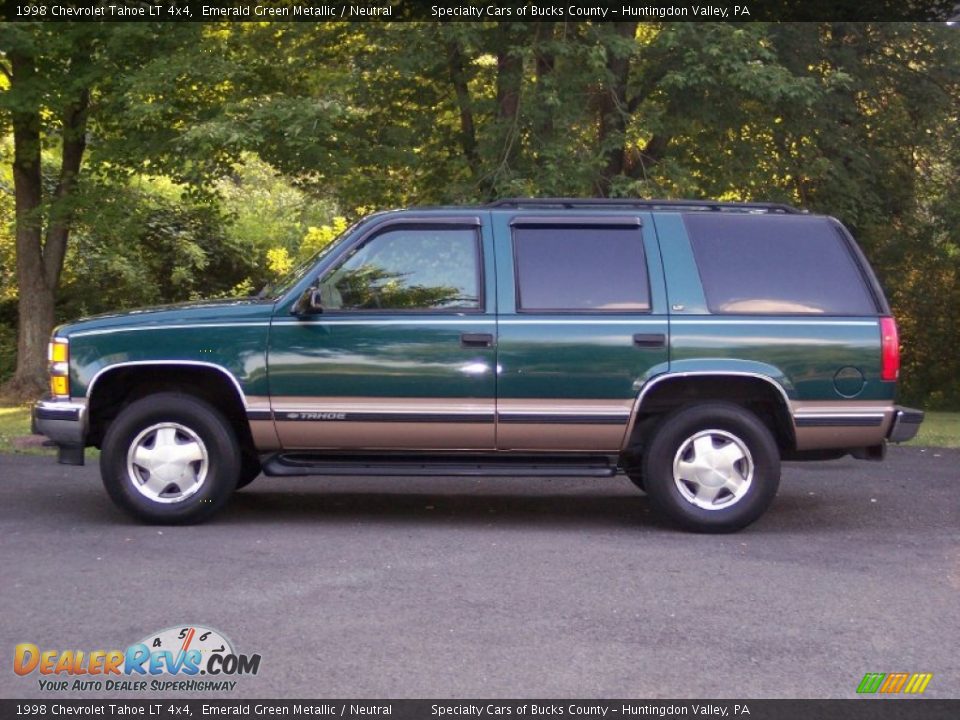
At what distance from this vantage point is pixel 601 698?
190 inches

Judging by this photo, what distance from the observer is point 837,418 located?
8125mm

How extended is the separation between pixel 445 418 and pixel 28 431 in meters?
7.65

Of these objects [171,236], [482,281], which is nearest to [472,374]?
[482,281]

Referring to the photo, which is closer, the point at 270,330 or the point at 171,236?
the point at 270,330

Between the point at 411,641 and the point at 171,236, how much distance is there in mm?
19592

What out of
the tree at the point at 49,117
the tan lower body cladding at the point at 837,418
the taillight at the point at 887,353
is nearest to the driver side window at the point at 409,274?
the tan lower body cladding at the point at 837,418

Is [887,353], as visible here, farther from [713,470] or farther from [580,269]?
[580,269]

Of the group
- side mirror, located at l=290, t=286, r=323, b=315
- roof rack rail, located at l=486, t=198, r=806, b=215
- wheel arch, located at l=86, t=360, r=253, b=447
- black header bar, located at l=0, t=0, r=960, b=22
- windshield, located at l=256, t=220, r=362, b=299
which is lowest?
wheel arch, located at l=86, t=360, r=253, b=447

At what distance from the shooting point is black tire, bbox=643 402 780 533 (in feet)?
26.6

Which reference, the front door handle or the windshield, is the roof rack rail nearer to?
the front door handle

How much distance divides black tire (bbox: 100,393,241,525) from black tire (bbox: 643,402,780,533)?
2.73 metres

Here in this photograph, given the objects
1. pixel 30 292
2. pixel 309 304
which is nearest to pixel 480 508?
pixel 309 304

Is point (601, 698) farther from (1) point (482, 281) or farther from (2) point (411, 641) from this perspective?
(1) point (482, 281)
